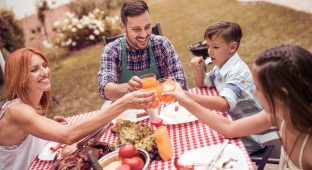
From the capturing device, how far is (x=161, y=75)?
355 cm

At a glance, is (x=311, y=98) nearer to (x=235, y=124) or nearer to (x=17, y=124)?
(x=235, y=124)

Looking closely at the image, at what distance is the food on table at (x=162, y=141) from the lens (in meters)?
1.92

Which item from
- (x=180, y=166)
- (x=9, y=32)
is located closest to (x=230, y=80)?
(x=180, y=166)

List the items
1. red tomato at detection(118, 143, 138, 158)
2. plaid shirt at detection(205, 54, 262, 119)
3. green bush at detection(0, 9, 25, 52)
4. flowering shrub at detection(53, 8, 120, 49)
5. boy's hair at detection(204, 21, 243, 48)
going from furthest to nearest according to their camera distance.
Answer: flowering shrub at detection(53, 8, 120, 49), green bush at detection(0, 9, 25, 52), boy's hair at detection(204, 21, 243, 48), plaid shirt at detection(205, 54, 262, 119), red tomato at detection(118, 143, 138, 158)

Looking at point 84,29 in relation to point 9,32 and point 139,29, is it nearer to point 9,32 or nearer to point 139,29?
point 9,32

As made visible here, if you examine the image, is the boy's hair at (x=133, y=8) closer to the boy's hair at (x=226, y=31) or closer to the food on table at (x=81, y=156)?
the boy's hair at (x=226, y=31)

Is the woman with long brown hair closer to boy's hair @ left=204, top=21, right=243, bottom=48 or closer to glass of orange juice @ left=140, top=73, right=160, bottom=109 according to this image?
glass of orange juice @ left=140, top=73, right=160, bottom=109

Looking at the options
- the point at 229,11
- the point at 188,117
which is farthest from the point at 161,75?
the point at 229,11

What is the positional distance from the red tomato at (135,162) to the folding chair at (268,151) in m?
1.03

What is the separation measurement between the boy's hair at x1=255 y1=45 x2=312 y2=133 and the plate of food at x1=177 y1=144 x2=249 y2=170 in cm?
32

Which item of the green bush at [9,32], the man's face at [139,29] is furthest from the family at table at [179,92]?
the green bush at [9,32]

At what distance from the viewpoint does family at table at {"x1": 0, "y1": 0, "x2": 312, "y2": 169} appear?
1667 mm

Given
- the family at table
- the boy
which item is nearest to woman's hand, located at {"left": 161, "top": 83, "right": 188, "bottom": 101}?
the family at table

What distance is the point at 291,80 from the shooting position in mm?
1606
